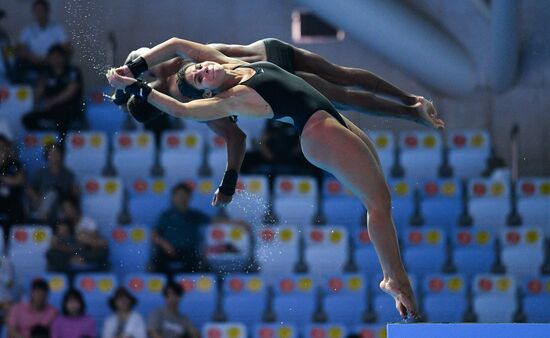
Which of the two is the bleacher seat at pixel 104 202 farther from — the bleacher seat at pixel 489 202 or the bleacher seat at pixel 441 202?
the bleacher seat at pixel 489 202

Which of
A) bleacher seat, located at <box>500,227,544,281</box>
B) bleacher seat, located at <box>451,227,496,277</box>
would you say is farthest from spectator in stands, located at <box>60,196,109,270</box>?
bleacher seat, located at <box>500,227,544,281</box>

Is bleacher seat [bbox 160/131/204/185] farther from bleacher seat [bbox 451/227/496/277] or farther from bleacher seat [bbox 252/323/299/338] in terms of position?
bleacher seat [bbox 451/227/496/277]

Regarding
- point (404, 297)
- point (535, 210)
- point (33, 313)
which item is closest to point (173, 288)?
point (33, 313)

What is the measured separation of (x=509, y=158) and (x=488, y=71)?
0.72 m

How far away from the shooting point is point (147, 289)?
9.53 metres

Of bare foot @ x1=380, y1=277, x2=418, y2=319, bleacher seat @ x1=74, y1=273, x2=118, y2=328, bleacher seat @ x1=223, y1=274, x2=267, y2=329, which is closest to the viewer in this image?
bare foot @ x1=380, y1=277, x2=418, y2=319

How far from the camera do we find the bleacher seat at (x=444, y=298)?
9.62 metres

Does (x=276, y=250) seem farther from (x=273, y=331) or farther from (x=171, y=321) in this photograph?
(x=171, y=321)

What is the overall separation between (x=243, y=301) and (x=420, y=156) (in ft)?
6.21

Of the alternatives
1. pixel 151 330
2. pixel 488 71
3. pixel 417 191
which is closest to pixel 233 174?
pixel 151 330

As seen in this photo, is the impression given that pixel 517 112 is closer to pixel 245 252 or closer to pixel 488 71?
pixel 488 71

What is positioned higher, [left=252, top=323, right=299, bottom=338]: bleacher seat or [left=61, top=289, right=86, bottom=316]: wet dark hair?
[left=61, top=289, right=86, bottom=316]: wet dark hair

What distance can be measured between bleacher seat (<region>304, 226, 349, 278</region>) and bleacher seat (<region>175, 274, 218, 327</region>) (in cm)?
75

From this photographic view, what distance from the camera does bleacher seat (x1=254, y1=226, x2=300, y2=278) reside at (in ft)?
32.1
